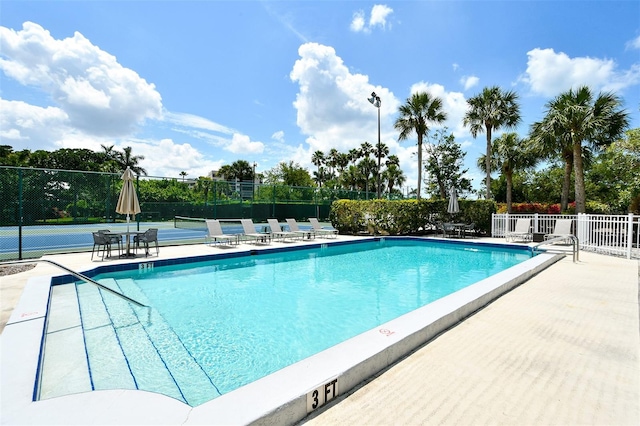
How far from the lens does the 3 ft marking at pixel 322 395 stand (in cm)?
229

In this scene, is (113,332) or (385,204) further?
(385,204)

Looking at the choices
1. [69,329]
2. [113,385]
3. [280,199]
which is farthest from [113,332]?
[280,199]

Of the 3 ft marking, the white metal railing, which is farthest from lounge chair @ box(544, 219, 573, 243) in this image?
the 3 ft marking

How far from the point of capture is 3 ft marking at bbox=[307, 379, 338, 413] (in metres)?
2.29

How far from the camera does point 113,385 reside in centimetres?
304

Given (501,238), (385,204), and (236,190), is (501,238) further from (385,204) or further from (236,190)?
(236,190)

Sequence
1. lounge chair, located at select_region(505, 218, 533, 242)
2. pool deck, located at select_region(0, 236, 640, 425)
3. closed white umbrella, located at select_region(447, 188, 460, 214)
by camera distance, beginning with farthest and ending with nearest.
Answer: closed white umbrella, located at select_region(447, 188, 460, 214)
lounge chair, located at select_region(505, 218, 533, 242)
pool deck, located at select_region(0, 236, 640, 425)

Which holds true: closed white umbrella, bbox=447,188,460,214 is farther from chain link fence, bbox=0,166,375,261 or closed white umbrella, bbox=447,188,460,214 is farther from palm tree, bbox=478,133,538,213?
palm tree, bbox=478,133,538,213

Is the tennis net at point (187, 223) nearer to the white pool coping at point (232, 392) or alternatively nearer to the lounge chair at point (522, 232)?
the white pool coping at point (232, 392)

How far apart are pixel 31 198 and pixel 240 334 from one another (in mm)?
8831

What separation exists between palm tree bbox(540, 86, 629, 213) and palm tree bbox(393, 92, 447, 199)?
5.97 meters

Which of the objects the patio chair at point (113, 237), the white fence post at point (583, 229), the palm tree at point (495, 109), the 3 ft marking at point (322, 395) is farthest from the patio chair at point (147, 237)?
the palm tree at point (495, 109)

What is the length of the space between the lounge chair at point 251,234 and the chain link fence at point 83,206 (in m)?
1.95

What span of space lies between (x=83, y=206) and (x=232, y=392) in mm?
10666
